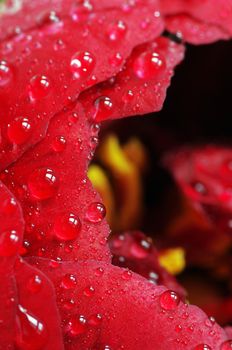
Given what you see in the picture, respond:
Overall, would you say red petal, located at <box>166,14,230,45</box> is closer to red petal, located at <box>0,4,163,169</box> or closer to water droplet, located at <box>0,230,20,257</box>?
red petal, located at <box>0,4,163,169</box>

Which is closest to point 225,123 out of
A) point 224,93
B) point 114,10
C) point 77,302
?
point 224,93

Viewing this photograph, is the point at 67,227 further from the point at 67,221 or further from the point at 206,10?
the point at 206,10

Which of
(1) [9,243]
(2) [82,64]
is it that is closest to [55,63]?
(2) [82,64]

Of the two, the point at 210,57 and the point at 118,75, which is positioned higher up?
the point at 118,75

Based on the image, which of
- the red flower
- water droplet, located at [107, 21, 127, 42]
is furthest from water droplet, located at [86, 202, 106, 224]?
water droplet, located at [107, 21, 127, 42]

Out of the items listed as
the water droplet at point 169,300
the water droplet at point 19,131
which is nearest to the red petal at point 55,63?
the water droplet at point 19,131

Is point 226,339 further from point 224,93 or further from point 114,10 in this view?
point 224,93

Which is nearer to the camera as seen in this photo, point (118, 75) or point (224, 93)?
point (118, 75)
